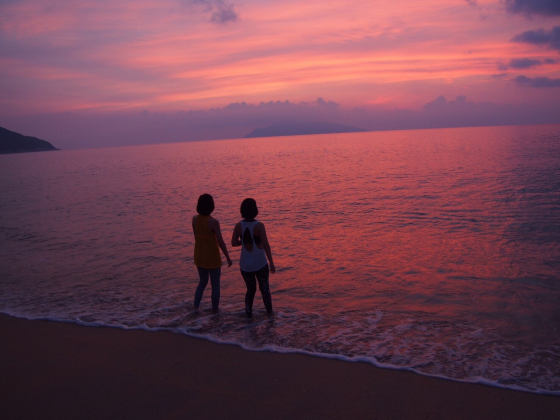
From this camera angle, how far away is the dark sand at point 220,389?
383 cm

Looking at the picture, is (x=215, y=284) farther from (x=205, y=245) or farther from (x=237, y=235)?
(x=237, y=235)

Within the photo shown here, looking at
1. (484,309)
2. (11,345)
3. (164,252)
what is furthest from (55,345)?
(484,309)

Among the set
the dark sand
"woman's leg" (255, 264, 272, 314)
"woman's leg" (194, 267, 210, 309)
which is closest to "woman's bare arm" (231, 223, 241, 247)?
"woman's leg" (255, 264, 272, 314)

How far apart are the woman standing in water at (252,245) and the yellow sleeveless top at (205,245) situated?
1.34ft

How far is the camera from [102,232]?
14.6m

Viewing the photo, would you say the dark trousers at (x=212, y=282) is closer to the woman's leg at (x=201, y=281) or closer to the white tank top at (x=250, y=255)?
the woman's leg at (x=201, y=281)

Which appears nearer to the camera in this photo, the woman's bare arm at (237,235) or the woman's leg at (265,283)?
the woman's bare arm at (237,235)

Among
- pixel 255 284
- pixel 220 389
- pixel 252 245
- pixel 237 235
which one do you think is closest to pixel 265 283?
pixel 255 284

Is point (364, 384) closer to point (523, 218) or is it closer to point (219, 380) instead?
point (219, 380)

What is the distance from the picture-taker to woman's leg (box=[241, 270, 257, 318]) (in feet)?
20.0

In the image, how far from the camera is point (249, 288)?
20.4 feet

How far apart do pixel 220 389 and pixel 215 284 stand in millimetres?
2444

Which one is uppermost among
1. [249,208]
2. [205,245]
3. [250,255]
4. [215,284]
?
[249,208]

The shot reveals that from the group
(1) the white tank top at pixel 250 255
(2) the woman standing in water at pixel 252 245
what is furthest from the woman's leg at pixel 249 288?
(1) the white tank top at pixel 250 255
